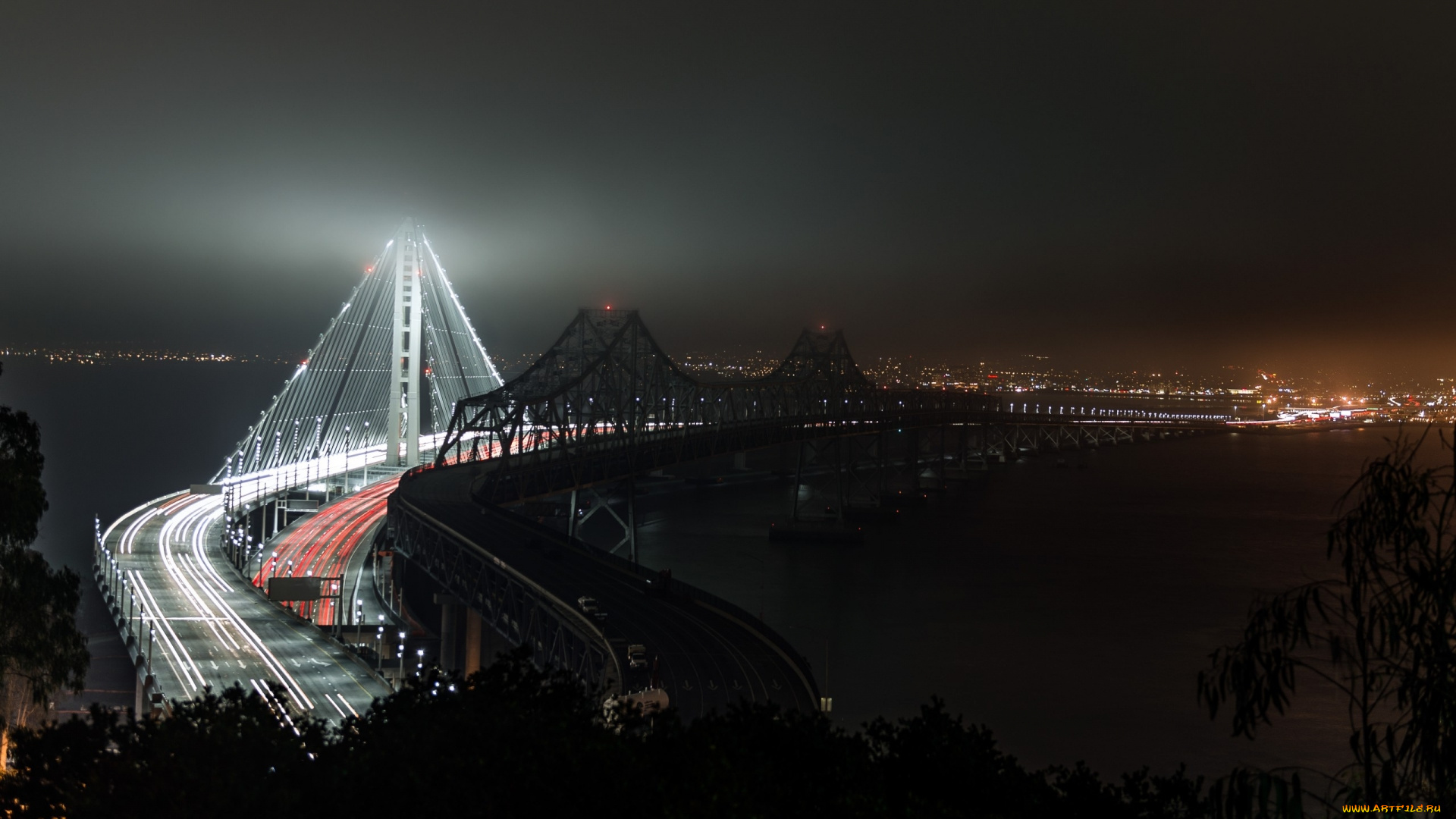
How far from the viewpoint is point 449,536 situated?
28641 mm

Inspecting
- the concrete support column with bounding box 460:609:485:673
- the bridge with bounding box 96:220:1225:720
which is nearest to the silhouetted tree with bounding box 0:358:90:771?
the bridge with bounding box 96:220:1225:720

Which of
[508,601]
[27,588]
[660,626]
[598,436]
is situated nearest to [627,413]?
[598,436]

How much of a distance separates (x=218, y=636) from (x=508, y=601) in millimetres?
6552

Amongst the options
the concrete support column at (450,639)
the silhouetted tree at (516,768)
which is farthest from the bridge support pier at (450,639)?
→ the silhouetted tree at (516,768)

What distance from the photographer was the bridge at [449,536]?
2148 cm

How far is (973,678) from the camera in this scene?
2862 centimetres

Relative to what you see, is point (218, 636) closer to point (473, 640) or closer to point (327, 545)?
point (473, 640)

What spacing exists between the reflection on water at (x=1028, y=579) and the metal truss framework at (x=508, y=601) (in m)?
6.96

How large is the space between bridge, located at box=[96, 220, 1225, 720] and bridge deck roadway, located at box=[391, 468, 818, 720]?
0.07 meters

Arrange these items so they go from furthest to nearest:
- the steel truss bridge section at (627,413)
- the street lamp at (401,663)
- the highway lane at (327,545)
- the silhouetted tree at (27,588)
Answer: the steel truss bridge section at (627,413)
the highway lane at (327,545)
the street lamp at (401,663)
the silhouetted tree at (27,588)

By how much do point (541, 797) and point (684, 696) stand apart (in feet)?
37.6

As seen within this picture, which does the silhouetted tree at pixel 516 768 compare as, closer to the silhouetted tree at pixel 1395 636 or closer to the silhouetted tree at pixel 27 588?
the silhouetted tree at pixel 1395 636

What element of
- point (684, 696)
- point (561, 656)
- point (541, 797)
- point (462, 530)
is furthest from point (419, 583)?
point (541, 797)

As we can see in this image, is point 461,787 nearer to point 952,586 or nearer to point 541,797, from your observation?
point 541,797
